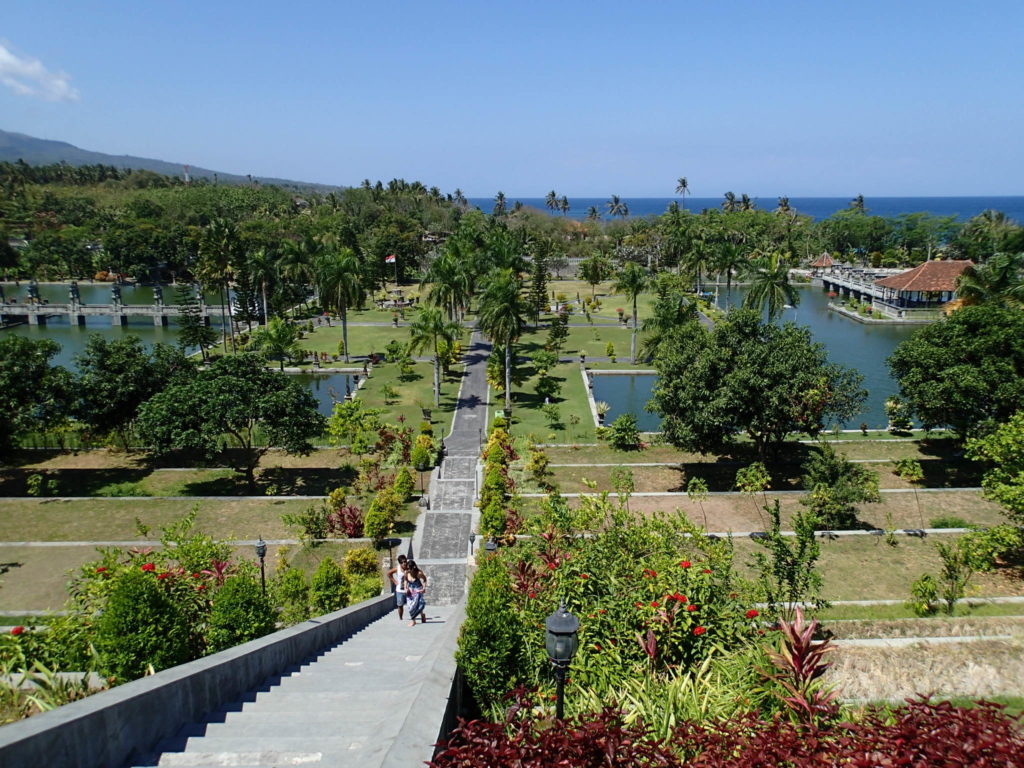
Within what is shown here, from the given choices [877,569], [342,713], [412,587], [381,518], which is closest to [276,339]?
[381,518]

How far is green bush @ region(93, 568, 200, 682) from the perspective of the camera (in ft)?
24.3

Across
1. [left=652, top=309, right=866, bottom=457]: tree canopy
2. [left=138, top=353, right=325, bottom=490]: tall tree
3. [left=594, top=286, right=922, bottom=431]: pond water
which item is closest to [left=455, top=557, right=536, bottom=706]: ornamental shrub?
[left=652, top=309, right=866, bottom=457]: tree canopy

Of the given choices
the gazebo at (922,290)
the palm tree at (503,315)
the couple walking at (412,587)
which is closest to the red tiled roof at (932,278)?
the gazebo at (922,290)

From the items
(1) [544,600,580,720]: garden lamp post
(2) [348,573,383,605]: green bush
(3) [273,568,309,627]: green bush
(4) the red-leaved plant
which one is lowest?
(2) [348,573,383,605]: green bush

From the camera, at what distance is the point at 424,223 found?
9994cm

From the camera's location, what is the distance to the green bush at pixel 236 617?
28.2ft

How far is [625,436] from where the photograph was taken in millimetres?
25656

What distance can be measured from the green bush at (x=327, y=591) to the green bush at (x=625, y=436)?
47.1 ft

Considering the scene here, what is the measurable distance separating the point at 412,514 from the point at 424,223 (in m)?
84.6

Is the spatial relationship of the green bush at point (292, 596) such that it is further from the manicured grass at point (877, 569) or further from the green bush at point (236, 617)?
Answer: the manicured grass at point (877, 569)

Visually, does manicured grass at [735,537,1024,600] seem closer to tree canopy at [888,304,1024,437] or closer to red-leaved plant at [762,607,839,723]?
tree canopy at [888,304,1024,437]

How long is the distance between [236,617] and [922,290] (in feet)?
202

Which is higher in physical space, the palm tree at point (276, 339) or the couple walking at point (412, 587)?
the palm tree at point (276, 339)

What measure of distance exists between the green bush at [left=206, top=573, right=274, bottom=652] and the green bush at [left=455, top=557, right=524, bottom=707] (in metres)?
2.80
